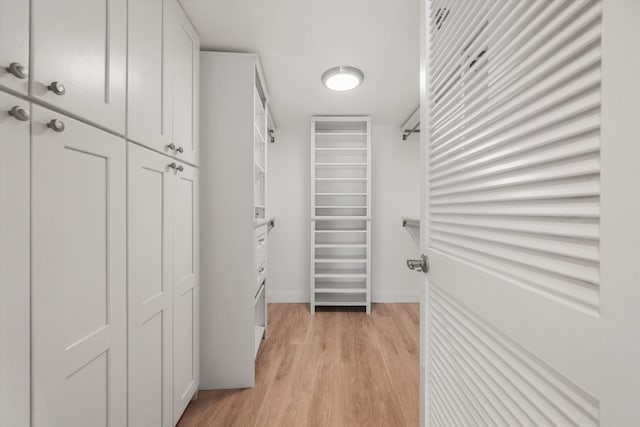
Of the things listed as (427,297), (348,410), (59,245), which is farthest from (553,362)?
(348,410)

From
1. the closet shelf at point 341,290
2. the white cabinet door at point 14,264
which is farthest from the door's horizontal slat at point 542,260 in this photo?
the closet shelf at point 341,290

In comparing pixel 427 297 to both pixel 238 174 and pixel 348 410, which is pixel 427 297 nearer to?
pixel 348 410

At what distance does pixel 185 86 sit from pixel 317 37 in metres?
0.89

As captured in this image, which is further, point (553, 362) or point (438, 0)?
point (438, 0)

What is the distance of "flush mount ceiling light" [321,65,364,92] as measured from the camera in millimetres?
2170

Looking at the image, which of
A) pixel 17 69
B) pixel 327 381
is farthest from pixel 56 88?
pixel 327 381

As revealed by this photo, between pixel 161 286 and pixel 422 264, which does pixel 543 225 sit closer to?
pixel 422 264

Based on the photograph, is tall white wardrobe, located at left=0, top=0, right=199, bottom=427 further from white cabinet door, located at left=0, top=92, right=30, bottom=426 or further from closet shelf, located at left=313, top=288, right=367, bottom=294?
closet shelf, located at left=313, top=288, right=367, bottom=294

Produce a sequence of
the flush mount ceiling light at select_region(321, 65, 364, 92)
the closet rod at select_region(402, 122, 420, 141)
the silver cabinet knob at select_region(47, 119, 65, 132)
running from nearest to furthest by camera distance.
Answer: the silver cabinet knob at select_region(47, 119, 65, 132)
the flush mount ceiling light at select_region(321, 65, 364, 92)
the closet rod at select_region(402, 122, 420, 141)

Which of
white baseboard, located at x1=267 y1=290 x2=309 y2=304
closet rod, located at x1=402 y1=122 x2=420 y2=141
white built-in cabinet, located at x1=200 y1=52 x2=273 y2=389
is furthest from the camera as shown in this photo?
white baseboard, located at x1=267 y1=290 x2=309 y2=304

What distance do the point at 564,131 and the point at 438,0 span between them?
2.49ft

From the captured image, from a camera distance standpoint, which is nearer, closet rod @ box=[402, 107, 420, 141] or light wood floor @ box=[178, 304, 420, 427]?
light wood floor @ box=[178, 304, 420, 427]

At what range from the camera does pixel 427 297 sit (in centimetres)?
101

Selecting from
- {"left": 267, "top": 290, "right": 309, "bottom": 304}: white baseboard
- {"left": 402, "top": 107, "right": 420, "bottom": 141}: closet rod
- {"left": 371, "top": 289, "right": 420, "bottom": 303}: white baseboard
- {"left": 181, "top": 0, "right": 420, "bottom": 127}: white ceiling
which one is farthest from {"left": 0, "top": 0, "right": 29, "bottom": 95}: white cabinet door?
{"left": 371, "top": 289, "right": 420, "bottom": 303}: white baseboard
